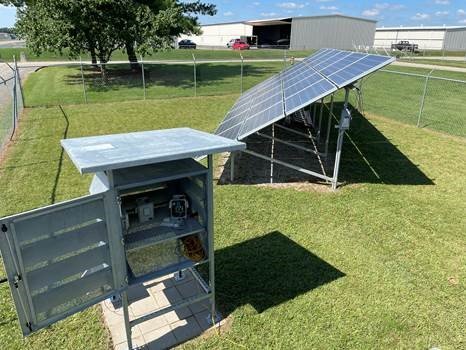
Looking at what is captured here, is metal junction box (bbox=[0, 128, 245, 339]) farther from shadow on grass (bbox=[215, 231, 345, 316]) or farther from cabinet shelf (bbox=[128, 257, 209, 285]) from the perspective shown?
shadow on grass (bbox=[215, 231, 345, 316])

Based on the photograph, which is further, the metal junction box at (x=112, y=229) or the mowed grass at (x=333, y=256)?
the mowed grass at (x=333, y=256)

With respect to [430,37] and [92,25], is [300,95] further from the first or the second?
[430,37]

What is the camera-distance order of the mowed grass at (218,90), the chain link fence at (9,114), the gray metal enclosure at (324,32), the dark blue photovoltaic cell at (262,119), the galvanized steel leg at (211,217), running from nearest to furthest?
the galvanized steel leg at (211,217)
the dark blue photovoltaic cell at (262,119)
the chain link fence at (9,114)
the mowed grass at (218,90)
the gray metal enclosure at (324,32)

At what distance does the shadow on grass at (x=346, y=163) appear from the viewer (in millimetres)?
7930

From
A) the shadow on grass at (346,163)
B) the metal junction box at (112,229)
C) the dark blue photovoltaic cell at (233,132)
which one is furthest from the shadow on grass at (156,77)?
the metal junction box at (112,229)

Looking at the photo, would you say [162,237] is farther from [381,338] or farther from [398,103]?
[398,103]

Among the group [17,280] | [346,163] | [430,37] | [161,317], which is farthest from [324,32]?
[17,280]

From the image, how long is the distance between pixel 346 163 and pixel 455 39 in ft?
196

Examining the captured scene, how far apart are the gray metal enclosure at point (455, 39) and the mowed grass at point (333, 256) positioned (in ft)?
186

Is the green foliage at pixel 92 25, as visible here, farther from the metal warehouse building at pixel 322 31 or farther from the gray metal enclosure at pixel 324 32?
the gray metal enclosure at pixel 324 32

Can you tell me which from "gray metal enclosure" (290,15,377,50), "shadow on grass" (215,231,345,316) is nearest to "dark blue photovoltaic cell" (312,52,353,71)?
"shadow on grass" (215,231,345,316)

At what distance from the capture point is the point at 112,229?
294 cm

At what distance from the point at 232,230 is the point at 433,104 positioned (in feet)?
46.3

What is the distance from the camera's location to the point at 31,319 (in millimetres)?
2717
